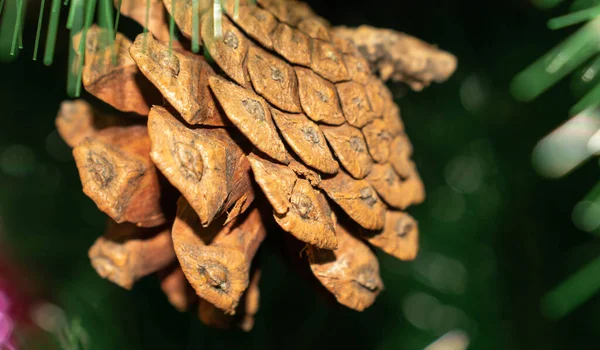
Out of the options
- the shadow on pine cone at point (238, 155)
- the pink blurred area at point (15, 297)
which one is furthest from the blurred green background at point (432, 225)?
the shadow on pine cone at point (238, 155)

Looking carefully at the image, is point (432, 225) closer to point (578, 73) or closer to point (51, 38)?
point (578, 73)

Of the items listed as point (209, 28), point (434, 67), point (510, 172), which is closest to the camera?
point (209, 28)

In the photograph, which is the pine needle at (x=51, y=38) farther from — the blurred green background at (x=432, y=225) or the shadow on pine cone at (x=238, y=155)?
the blurred green background at (x=432, y=225)

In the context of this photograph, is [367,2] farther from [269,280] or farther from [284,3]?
[269,280]

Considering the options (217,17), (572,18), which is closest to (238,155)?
Answer: (217,17)

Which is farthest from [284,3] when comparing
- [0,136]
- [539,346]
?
[539,346]
